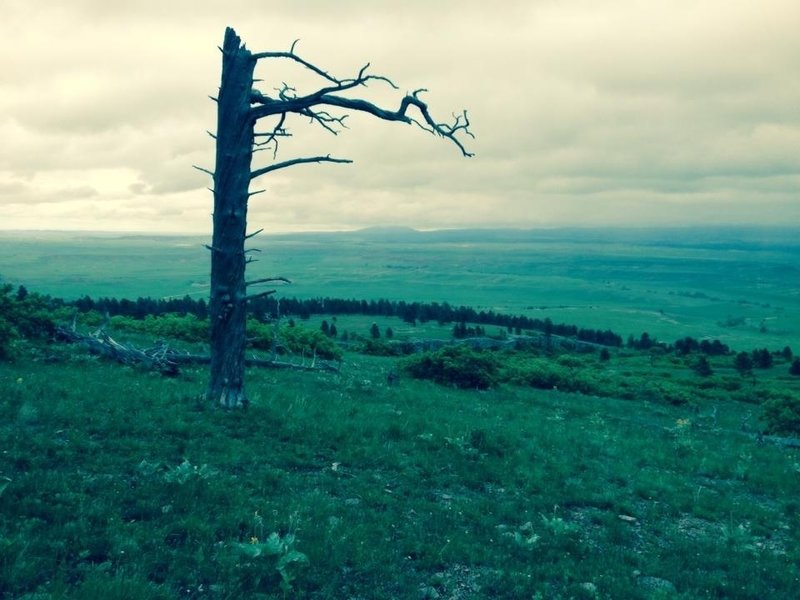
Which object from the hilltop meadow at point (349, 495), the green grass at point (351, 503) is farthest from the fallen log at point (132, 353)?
the green grass at point (351, 503)

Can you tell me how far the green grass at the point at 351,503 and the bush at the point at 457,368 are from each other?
39.9 feet

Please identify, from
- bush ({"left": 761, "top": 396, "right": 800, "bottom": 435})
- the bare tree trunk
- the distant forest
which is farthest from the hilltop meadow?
the distant forest

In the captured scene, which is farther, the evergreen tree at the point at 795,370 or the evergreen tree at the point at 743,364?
the evergreen tree at the point at 743,364

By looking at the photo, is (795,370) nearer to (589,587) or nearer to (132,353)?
(132,353)

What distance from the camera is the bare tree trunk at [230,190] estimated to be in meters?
15.8

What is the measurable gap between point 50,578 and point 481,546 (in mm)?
6139

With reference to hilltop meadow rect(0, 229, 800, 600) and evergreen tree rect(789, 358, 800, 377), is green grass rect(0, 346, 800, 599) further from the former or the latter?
evergreen tree rect(789, 358, 800, 377)

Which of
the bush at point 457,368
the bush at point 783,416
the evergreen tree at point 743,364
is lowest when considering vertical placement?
the evergreen tree at point 743,364

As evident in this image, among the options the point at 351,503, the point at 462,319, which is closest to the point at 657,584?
the point at 351,503

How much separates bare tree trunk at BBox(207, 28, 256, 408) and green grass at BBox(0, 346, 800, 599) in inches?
97.8

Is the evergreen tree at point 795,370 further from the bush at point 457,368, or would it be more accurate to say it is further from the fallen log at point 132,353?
the fallen log at point 132,353

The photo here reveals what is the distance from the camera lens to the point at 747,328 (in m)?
190

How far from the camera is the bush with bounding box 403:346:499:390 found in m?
31.7

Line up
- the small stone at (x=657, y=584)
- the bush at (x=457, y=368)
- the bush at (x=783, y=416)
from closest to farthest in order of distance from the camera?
1. the small stone at (x=657, y=584)
2. the bush at (x=783, y=416)
3. the bush at (x=457, y=368)
